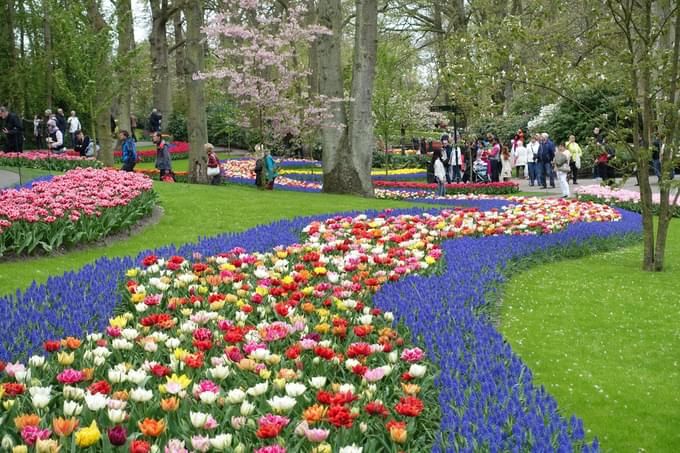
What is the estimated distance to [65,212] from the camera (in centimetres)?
929

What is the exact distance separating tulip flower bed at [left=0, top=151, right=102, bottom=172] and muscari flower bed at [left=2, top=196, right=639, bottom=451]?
48.4ft

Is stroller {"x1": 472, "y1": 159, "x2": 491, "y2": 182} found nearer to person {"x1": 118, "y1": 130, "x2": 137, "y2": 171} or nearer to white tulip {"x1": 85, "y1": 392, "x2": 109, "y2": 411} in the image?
person {"x1": 118, "y1": 130, "x2": 137, "y2": 171}

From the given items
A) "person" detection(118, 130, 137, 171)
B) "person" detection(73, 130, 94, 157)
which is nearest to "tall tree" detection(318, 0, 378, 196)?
"person" detection(118, 130, 137, 171)

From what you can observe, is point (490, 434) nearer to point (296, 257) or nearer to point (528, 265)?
point (296, 257)

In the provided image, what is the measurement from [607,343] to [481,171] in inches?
814

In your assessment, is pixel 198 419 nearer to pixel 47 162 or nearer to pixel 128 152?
pixel 128 152

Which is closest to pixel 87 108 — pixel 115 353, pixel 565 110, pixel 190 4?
pixel 190 4

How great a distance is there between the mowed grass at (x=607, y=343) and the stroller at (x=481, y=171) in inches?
675

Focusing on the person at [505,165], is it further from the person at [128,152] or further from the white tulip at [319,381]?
the white tulip at [319,381]

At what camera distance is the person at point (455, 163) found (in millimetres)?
24656

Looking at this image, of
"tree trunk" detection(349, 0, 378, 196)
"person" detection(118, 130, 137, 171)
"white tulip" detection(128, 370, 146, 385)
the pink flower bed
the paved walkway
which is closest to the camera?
"white tulip" detection(128, 370, 146, 385)

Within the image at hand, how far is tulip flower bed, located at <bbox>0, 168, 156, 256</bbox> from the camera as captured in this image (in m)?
8.53

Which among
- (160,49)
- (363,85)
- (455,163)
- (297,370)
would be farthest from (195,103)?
(160,49)

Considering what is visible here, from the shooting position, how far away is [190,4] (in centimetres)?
1848
